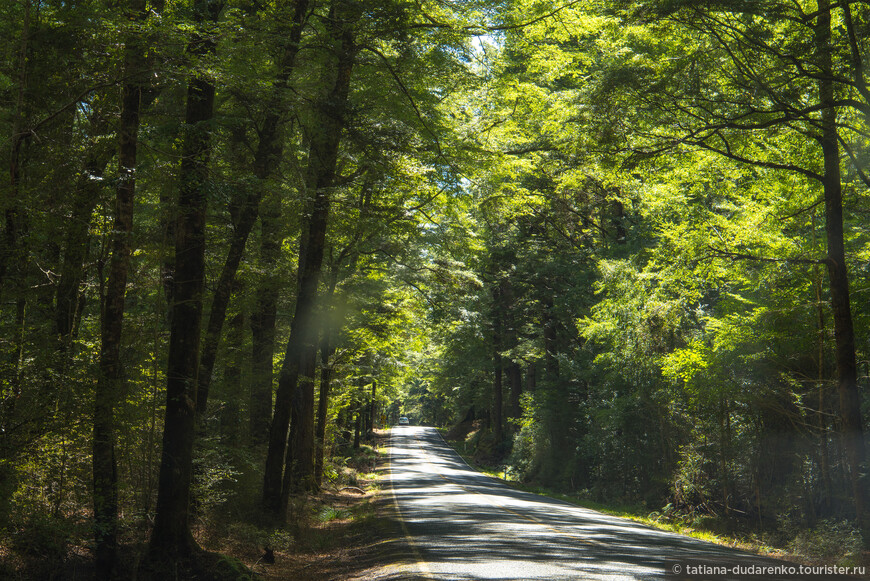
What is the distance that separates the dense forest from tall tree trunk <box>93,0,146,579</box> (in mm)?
44

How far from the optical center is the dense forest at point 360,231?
7.54 meters

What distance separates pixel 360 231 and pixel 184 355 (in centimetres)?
833

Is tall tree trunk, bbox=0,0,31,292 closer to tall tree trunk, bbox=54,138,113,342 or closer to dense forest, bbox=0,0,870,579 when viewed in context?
dense forest, bbox=0,0,870,579

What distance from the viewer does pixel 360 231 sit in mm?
16641

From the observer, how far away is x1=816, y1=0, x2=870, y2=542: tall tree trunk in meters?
11.2

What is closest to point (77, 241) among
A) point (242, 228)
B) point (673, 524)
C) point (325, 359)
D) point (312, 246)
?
point (242, 228)

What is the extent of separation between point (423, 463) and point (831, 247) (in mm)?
29115

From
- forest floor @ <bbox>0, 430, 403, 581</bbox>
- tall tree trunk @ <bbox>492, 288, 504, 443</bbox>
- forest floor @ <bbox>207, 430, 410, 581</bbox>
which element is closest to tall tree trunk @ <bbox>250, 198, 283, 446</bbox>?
forest floor @ <bbox>0, 430, 403, 581</bbox>

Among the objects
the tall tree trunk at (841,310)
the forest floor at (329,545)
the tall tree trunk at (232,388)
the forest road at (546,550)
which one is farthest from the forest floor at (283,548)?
the tall tree trunk at (841,310)

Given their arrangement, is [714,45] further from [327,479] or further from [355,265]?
[327,479]

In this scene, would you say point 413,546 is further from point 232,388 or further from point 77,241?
point 77,241

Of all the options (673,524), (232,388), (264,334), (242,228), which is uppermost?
(242,228)

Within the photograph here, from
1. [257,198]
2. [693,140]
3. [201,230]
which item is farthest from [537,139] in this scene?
[201,230]

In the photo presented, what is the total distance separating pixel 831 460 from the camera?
13961 millimetres
